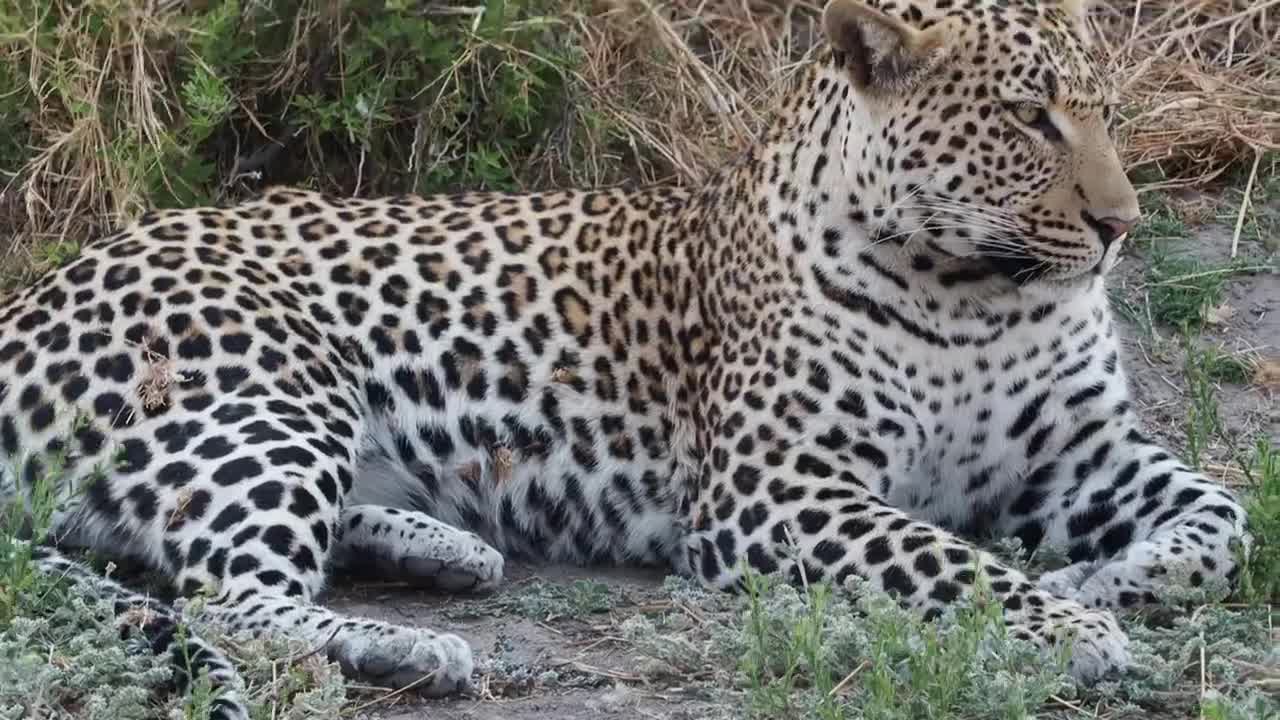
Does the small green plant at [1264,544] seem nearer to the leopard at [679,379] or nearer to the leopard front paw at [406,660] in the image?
the leopard at [679,379]

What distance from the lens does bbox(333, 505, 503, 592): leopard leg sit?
656 centimetres

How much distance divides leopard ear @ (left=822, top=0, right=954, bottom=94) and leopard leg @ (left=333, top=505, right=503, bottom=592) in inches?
72.5

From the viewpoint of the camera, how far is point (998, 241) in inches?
242

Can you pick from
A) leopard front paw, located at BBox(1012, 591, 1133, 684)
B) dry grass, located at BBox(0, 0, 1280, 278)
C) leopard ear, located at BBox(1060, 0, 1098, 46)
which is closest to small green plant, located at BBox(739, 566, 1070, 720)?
leopard front paw, located at BBox(1012, 591, 1133, 684)

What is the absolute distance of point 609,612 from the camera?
6.37 metres

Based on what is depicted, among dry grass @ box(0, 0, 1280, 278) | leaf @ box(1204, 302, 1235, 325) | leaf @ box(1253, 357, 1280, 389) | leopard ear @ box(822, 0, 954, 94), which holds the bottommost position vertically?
leaf @ box(1253, 357, 1280, 389)

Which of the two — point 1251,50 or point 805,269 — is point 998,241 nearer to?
point 805,269

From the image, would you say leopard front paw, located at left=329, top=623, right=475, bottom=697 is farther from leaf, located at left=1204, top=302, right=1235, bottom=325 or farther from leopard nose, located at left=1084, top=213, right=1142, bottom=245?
leaf, located at left=1204, top=302, right=1235, bottom=325

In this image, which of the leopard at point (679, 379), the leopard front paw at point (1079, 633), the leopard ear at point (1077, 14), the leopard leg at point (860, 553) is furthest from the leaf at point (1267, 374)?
the leopard front paw at point (1079, 633)

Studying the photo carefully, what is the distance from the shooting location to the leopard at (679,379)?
6.08 meters

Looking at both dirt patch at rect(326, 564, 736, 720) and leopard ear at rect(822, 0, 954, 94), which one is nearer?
dirt patch at rect(326, 564, 736, 720)

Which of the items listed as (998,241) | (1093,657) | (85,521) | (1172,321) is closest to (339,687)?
(85,521)

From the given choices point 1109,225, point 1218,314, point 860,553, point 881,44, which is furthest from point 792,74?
point 860,553

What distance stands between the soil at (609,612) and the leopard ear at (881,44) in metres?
1.68
